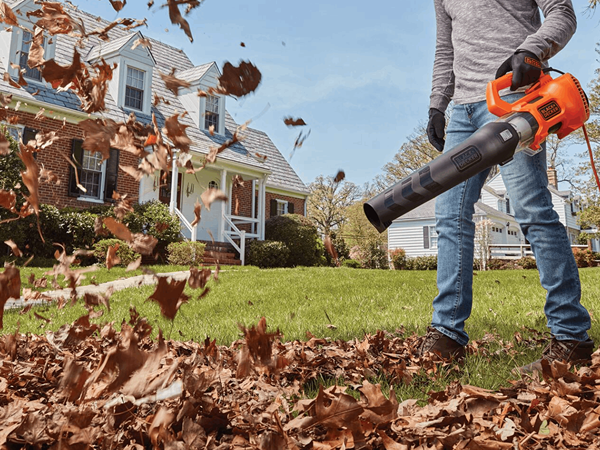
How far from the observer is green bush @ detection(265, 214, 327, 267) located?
15.5 metres

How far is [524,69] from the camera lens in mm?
1910

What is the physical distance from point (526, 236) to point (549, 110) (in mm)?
747

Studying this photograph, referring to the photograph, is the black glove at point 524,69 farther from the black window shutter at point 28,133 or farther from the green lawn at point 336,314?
the black window shutter at point 28,133

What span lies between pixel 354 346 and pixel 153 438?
1.45 metres

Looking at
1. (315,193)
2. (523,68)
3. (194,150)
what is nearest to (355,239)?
(315,193)

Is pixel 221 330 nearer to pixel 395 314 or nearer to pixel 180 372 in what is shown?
pixel 180 372

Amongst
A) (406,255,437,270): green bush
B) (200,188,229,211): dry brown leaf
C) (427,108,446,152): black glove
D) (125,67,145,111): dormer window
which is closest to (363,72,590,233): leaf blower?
(200,188,229,211): dry brown leaf

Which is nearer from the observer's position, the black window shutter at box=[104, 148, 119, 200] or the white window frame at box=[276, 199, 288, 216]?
the black window shutter at box=[104, 148, 119, 200]

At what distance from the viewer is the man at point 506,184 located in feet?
7.04

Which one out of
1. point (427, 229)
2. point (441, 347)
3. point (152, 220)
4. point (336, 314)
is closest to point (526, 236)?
point (441, 347)

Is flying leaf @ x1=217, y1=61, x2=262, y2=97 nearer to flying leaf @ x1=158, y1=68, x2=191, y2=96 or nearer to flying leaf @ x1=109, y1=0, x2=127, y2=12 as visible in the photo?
flying leaf @ x1=158, y1=68, x2=191, y2=96

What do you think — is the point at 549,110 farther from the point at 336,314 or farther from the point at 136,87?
the point at 136,87

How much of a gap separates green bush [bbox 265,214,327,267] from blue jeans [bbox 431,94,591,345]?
12.5 metres

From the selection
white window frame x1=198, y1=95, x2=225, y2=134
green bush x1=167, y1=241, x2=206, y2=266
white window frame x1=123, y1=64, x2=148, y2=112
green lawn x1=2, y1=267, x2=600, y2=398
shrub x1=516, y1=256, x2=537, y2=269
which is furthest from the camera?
shrub x1=516, y1=256, x2=537, y2=269
